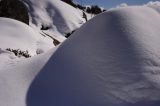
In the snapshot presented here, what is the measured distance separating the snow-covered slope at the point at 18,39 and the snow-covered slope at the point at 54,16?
9.08 metres

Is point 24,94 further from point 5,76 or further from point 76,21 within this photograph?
point 76,21

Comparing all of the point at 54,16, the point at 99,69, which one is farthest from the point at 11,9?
the point at 99,69

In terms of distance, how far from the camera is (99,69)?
5316 millimetres

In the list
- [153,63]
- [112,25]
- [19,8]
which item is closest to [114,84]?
[153,63]

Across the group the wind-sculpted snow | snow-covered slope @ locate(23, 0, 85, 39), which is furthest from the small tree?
the wind-sculpted snow

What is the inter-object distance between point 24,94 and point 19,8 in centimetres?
1340

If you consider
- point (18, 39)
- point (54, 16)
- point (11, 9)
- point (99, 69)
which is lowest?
point (99, 69)

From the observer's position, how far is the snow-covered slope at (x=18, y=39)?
9961 millimetres

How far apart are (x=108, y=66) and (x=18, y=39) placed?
236 inches

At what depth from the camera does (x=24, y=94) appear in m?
5.39

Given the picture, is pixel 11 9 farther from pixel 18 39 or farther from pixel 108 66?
pixel 108 66

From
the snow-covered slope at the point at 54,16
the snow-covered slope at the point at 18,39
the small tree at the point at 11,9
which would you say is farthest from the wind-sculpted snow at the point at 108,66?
the snow-covered slope at the point at 54,16

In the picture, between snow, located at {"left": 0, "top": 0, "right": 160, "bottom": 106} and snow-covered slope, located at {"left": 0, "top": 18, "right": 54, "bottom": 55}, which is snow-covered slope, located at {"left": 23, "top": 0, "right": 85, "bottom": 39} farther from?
snow, located at {"left": 0, "top": 0, "right": 160, "bottom": 106}

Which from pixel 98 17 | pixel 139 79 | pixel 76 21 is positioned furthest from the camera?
pixel 76 21
